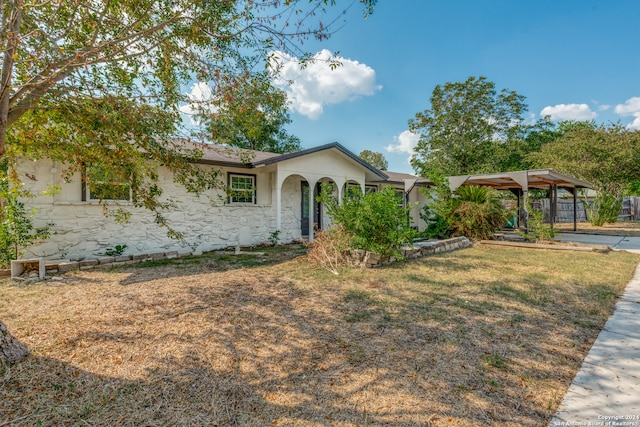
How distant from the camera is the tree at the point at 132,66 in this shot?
3438 millimetres

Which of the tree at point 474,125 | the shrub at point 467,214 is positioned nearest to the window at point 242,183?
the shrub at point 467,214

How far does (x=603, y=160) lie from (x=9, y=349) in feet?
80.0

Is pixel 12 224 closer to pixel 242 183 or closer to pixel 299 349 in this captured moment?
pixel 242 183

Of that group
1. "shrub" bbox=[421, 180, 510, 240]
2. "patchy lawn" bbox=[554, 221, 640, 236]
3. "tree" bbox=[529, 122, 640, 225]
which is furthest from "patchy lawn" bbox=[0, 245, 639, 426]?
"tree" bbox=[529, 122, 640, 225]

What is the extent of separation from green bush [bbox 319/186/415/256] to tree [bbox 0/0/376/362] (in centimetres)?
326

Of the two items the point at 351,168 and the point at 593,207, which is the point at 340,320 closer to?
the point at 351,168

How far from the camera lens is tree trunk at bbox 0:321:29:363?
2.65 metres

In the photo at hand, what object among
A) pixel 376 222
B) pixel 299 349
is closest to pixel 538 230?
pixel 376 222

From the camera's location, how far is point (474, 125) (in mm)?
23453

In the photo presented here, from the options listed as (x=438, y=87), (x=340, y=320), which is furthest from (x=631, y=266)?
(x=438, y=87)

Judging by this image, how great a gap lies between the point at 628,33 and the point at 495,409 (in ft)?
46.9

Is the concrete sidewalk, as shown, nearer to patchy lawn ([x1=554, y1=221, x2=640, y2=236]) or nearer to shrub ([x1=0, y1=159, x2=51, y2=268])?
shrub ([x1=0, y1=159, x2=51, y2=268])

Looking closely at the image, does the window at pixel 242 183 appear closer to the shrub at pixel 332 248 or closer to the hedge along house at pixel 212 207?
the hedge along house at pixel 212 207

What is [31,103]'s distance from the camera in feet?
10.8
